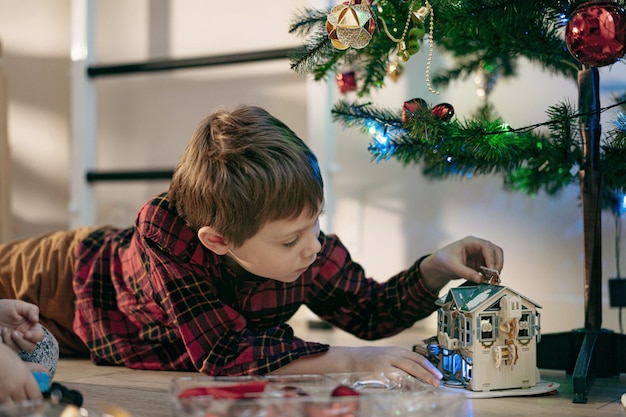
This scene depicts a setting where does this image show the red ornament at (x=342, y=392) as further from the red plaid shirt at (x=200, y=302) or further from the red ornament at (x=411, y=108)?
the red ornament at (x=411, y=108)

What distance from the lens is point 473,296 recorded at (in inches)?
37.1

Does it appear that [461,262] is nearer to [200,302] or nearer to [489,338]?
[489,338]

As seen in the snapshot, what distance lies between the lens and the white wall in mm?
1519

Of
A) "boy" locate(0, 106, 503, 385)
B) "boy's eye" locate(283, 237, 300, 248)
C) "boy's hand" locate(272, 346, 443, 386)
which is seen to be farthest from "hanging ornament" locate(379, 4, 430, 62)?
"boy's hand" locate(272, 346, 443, 386)

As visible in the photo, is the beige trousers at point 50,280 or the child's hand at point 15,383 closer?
the child's hand at point 15,383

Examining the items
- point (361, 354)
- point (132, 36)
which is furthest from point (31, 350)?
point (132, 36)

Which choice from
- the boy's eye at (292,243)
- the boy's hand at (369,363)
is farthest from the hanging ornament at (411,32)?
the boy's hand at (369,363)

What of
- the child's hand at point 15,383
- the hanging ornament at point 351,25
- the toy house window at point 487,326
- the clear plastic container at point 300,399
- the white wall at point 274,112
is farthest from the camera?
the white wall at point 274,112

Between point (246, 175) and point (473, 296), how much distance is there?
0.32 meters

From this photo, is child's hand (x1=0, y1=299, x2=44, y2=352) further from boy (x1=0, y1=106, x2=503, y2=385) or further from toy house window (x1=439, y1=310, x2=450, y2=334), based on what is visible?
toy house window (x1=439, y1=310, x2=450, y2=334)

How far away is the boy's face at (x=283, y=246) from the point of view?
3.28 ft

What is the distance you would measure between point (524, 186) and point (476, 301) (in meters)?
0.47

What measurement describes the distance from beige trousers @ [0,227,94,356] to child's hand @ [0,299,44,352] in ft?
1.21

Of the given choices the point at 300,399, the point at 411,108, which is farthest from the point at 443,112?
the point at 300,399
